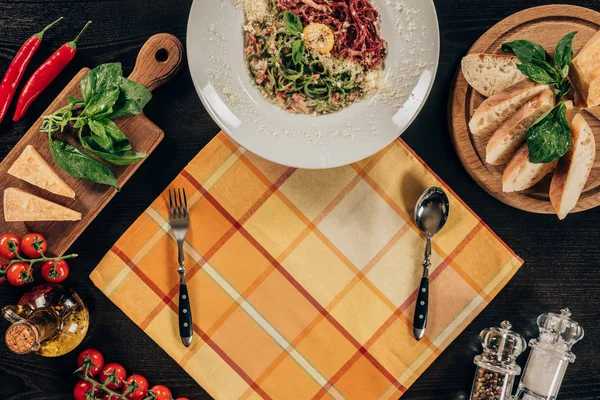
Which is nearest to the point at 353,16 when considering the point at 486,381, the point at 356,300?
the point at 356,300

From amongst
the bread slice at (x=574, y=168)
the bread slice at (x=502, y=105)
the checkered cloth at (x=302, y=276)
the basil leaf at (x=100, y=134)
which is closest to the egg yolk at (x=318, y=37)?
the checkered cloth at (x=302, y=276)

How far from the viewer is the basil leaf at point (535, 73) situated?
7.11 feet

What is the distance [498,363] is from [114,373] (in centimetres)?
175

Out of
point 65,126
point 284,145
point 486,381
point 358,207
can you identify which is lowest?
point 486,381

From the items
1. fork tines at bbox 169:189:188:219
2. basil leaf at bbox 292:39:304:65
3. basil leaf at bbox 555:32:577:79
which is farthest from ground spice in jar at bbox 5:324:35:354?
basil leaf at bbox 555:32:577:79

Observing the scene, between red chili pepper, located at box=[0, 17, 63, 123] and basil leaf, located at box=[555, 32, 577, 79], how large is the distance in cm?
216

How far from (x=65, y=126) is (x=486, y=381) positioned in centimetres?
223

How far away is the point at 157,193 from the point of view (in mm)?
2498

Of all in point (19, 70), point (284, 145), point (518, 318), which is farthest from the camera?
point (518, 318)

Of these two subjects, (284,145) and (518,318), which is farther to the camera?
(518,318)

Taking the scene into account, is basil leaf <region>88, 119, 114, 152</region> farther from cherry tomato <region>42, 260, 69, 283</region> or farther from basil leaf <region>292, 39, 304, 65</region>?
basil leaf <region>292, 39, 304, 65</region>

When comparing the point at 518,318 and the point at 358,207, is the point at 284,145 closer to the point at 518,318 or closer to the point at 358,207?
the point at 358,207

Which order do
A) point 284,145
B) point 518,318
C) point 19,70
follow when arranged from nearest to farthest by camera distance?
1. point 284,145
2. point 19,70
3. point 518,318

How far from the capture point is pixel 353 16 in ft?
7.57
